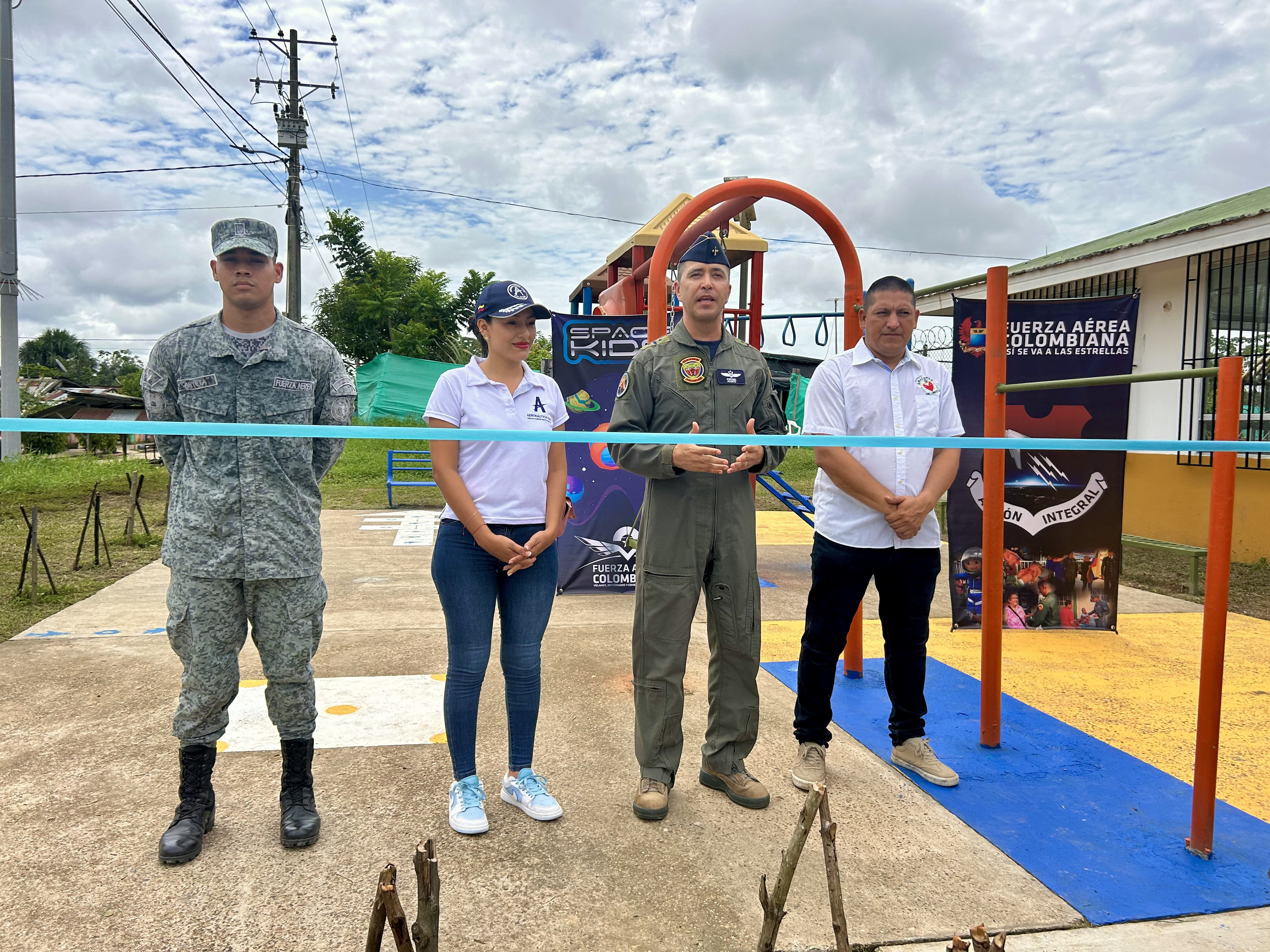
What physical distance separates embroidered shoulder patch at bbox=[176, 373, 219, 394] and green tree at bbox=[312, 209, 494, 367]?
33.4m

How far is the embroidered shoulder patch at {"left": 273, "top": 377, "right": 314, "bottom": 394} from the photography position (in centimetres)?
238

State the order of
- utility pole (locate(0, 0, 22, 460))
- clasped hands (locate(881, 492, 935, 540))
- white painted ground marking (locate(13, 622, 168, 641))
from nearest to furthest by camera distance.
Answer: clasped hands (locate(881, 492, 935, 540)) < white painted ground marking (locate(13, 622, 168, 641)) < utility pole (locate(0, 0, 22, 460))

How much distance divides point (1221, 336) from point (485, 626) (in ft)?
29.1

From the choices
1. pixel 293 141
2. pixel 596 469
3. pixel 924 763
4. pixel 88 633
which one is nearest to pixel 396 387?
pixel 293 141

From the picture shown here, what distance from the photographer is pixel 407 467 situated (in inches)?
564

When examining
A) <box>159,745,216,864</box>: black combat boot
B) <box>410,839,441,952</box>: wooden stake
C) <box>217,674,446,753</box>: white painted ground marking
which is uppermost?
<box>410,839,441,952</box>: wooden stake

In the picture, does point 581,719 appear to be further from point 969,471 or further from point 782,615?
point 969,471

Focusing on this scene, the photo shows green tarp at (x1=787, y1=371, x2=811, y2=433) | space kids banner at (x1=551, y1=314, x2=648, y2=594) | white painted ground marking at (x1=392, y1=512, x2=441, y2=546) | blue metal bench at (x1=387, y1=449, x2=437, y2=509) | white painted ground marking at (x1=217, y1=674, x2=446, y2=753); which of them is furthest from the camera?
blue metal bench at (x1=387, y1=449, x2=437, y2=509)

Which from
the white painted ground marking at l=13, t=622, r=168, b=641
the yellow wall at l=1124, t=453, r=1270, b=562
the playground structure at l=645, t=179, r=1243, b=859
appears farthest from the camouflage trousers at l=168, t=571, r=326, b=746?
the yellow wall at l=1124, t=453, r=1270, b=562

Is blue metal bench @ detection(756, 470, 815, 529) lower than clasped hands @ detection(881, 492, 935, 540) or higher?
lower

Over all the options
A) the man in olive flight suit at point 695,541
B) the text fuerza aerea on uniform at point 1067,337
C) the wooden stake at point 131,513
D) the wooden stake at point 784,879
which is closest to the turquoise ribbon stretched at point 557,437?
the man in olive flight suit at point 695,541

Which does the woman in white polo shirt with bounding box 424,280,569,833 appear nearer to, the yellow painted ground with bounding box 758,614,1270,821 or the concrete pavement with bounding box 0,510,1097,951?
the concrete pavement with bounding box 0,510,1097,951

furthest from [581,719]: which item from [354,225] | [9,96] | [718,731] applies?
[354,225]

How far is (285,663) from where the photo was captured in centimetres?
240
